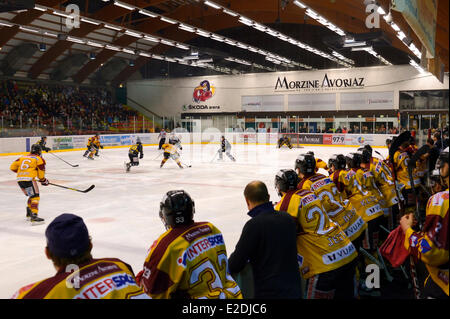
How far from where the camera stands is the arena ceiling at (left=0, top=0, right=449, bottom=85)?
20594 mm

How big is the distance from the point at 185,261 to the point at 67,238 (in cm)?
60

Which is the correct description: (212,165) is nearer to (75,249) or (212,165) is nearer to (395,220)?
(395,220)

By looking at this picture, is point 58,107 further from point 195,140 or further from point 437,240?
point 437,240

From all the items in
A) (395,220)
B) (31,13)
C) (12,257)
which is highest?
(31,13)

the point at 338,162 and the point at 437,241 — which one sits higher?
the point at 338,162

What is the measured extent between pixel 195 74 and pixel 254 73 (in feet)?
18.4

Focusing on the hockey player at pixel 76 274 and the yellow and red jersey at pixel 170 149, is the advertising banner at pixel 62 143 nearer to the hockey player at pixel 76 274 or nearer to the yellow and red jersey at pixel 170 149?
the yellow and red jersey at pixel 170 149

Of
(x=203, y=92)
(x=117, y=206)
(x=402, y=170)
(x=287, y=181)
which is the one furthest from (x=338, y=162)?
(x=203, y=92)

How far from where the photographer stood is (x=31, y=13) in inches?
871

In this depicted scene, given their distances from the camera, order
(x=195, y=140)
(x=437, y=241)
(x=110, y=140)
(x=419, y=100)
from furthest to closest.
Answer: (x=195, y=140) < (x=419, y=100) < (x=110, y=140) < (x=437, y=241)

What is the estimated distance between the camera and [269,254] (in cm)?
244

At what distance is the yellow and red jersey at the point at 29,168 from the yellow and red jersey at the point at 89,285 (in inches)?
238
